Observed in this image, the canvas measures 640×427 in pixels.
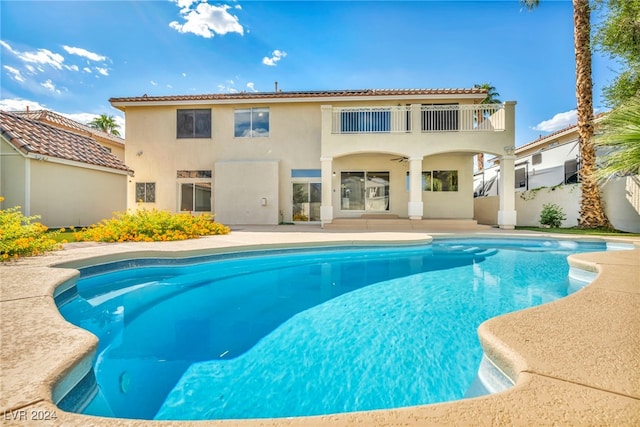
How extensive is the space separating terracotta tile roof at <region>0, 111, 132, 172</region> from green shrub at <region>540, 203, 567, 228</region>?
19.8m

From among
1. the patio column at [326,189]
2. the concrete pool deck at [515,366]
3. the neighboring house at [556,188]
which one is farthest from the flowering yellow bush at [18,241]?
the neighboring house at [556,188]

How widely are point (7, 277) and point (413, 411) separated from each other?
5.04 m

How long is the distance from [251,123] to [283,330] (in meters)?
13.7

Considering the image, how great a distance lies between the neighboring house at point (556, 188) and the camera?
35.9 ft

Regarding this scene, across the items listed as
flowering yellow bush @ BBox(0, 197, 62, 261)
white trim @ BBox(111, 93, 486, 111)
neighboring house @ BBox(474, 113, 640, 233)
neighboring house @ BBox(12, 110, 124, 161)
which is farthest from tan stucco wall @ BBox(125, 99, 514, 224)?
flowering yellow bush @ BBox(0, 197, 62, 261)

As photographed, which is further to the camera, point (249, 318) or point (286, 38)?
point (286, 38)

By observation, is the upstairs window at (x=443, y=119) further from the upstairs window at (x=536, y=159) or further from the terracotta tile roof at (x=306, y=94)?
the upstairs window at (x=536, y=159)

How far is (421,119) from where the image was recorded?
1293 cm

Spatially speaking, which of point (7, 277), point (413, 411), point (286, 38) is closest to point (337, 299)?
point (413, 411)

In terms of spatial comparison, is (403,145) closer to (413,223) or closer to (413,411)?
(413,223)

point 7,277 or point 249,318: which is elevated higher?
point 7,277

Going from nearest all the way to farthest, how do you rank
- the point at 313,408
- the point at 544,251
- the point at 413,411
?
the point at 413,411 < the point at 313,408 < the point at 544,251

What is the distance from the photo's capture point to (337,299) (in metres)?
4.49

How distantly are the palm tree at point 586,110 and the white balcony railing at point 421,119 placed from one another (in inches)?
113
